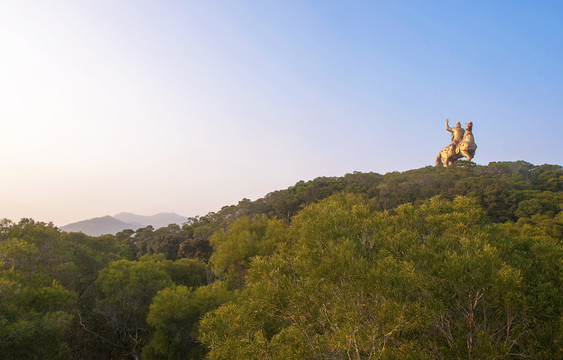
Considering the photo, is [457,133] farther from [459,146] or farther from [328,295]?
[328,295]

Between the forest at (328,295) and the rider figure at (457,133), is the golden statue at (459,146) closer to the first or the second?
the rider figure at (457,133)

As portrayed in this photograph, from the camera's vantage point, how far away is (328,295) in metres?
6.92

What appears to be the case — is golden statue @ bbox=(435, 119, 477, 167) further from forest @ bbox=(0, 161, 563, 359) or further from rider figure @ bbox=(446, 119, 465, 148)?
forest @ bbox=(0, 161, 563, 359)

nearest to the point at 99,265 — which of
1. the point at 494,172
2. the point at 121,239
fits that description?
the point at 121,239

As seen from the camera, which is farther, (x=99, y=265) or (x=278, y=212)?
(x=278, y=212)

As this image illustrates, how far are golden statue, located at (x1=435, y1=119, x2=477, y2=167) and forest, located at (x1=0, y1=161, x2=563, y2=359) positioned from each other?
2465cm

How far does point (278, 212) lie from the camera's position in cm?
4066

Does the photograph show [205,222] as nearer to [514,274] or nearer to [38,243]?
[38,243]

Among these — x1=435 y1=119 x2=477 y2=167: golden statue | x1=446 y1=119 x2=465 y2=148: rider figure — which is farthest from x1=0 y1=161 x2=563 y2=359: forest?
x1=446 y1=119 x2=465 y2=148: rider figure

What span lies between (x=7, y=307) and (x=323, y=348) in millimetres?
11842

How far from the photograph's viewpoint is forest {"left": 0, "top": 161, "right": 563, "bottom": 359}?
6.07 metres

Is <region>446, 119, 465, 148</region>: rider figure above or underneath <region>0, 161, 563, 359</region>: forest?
above

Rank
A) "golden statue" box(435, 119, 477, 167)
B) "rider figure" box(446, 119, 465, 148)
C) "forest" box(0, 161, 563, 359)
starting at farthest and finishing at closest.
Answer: "rider figure" box(446, 119, 465, 148) < "golden statue" box(435, 119, 477, 167) < "forest" box(0, 161, 563, 359)

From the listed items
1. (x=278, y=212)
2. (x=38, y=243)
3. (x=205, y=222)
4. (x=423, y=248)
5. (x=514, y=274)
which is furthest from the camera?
(x=205, y=222)
